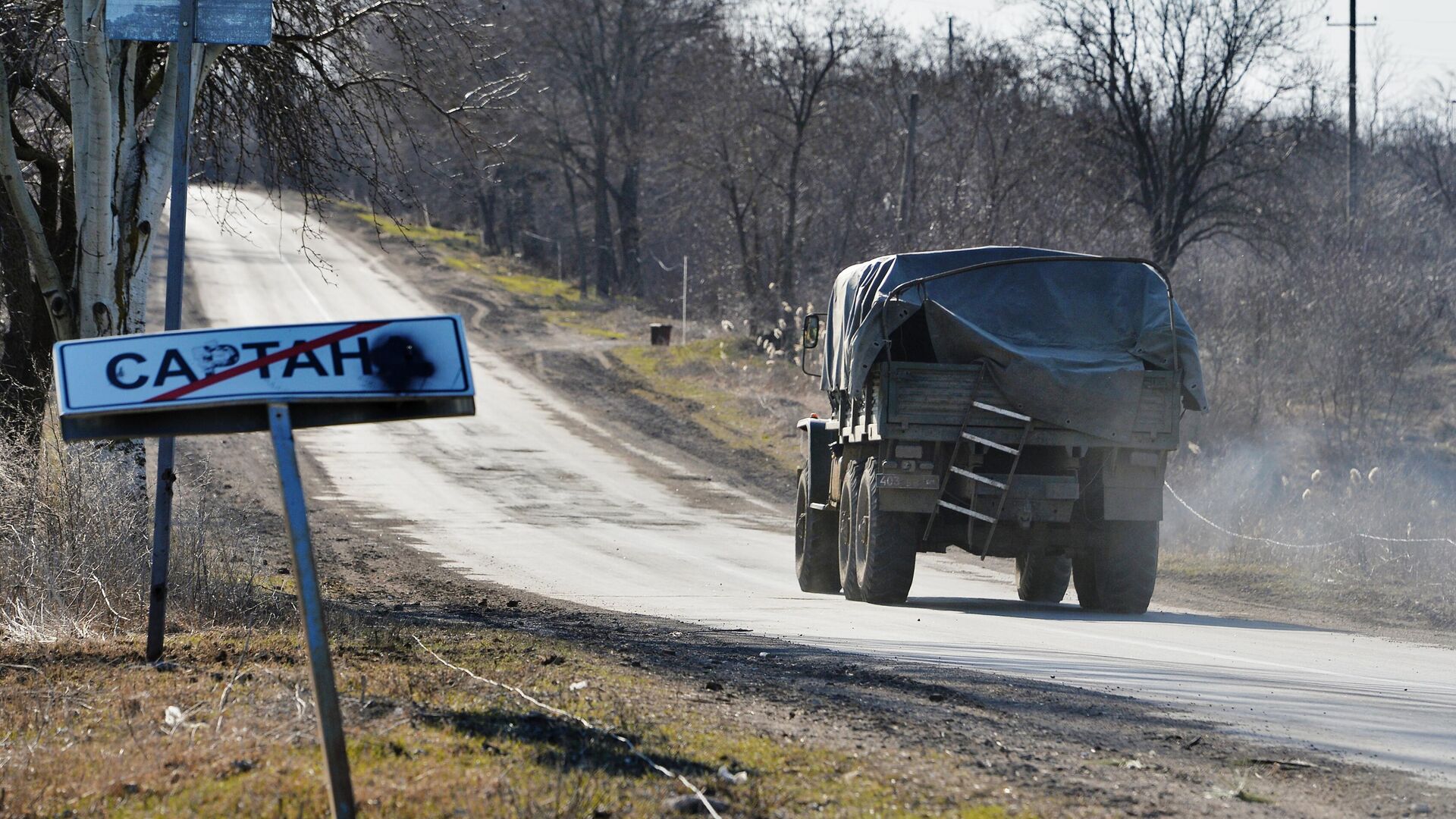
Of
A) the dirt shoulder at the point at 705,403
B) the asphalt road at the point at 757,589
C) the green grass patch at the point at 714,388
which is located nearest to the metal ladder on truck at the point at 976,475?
the asphalt road at the point at 757,589

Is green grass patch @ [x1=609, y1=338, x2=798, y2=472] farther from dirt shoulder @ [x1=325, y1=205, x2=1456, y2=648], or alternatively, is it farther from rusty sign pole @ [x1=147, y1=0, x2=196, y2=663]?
rusty sign pole @ [x1=147, y1=0, x2=196, y2=663]

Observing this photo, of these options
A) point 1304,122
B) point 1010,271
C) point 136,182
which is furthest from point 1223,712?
point 1304,122

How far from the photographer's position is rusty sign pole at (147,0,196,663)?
6.64 meters

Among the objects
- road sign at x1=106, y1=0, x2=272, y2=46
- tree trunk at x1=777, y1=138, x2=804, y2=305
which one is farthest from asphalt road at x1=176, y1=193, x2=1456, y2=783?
tree trunk at x1=777, y1=138, x2=804, y2=305

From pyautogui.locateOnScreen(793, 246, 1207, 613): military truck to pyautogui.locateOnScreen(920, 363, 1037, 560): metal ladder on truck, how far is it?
0.06 feet

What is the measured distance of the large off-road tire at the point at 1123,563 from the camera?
11477 mm

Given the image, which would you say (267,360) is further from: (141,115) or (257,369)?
(141,115)

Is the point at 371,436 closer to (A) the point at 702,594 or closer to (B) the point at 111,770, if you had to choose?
(A) the point at 702,594

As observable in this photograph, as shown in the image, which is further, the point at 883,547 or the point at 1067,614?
the point at 1067,614

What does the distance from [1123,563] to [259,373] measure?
29.0 ft

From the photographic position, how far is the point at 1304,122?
3431cm

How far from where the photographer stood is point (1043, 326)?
472 inches

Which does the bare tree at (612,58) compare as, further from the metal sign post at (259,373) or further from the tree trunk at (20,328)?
the metal sign post at (259,373)

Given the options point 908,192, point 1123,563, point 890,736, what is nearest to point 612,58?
point 908,192
